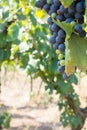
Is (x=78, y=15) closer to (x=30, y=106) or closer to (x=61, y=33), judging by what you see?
(x=61, y=33)

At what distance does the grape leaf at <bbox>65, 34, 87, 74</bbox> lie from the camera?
1.04 meters

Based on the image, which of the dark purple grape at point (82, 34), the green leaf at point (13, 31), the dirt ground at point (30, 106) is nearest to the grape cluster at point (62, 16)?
the dark purple grape at point (82, 34)

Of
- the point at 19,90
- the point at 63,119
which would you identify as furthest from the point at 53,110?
the point at 63,119

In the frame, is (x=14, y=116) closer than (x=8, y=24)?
No

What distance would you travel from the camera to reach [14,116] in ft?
24.7

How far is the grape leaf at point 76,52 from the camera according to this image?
1.04 metres

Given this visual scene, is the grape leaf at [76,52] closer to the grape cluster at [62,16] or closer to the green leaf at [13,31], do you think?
the grape cluster at [62,16]

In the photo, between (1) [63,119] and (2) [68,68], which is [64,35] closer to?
(2) [68,68]

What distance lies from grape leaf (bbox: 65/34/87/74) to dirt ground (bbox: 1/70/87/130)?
5357mm

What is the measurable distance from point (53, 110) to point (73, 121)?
3.62 metres

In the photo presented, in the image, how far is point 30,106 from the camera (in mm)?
8242

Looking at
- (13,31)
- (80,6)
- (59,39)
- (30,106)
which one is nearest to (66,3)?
(80,6)

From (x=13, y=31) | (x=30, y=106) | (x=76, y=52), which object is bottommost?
(x=30, y=106)

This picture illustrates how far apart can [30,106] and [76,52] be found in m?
7.25
